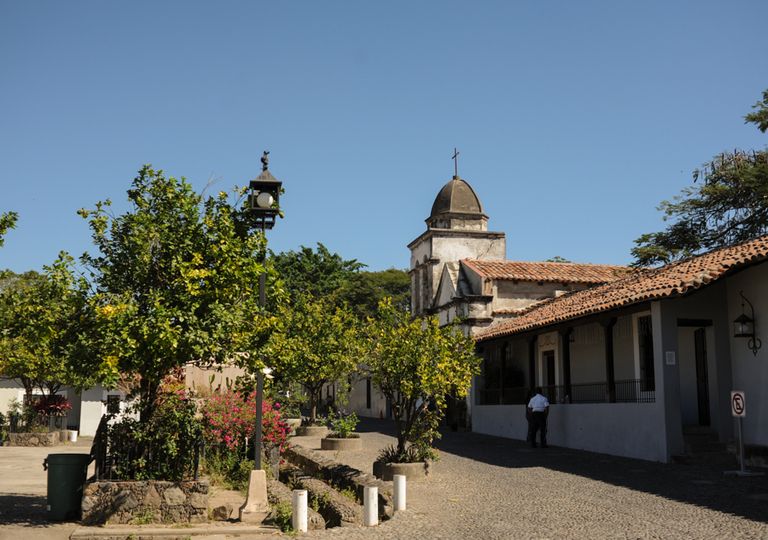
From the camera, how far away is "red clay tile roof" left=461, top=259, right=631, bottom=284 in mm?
27250

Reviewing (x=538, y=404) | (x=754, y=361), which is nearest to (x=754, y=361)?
(x=754, y=361)

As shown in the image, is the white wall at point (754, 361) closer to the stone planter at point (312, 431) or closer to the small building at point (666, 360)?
the small building at point (666, 360)

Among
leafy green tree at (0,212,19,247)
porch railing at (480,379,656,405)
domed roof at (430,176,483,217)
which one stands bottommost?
porch railing at (480,379,656,405)

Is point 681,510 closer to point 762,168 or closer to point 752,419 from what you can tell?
point 752,419

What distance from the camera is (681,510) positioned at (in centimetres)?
860

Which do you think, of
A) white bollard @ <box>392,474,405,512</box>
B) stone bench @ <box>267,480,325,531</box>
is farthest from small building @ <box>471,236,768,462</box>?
stone bench @ <box>267,480,325,531</box>

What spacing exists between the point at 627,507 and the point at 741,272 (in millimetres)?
7273

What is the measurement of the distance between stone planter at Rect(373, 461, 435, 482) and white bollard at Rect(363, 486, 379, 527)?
3514mm

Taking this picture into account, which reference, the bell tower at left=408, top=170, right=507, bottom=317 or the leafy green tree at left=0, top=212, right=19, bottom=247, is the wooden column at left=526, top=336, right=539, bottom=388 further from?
the leafy green tree at left=0, top=212, right=19, bottom=247

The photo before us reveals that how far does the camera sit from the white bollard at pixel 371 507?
26.8 feet

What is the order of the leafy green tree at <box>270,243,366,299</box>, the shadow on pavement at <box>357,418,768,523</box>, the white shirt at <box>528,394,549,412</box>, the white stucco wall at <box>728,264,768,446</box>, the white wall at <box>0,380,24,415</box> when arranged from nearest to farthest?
1. the shadow on pavement at <box>357,418,768,523</box>
2. the white stucco wall at <box>728,264,768,446</box>
3. the white shirt at <box>528,394,549,412</box>
4. the white wall at <box>0,380,24,415</box>
5. the leafy green tree at <box>270,243,366,299</box>

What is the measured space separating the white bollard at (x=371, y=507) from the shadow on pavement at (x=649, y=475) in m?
4.31

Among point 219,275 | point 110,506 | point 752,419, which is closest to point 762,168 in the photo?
point 752,419

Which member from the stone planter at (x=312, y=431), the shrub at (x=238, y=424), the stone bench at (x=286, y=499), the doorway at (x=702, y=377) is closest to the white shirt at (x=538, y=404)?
the doorway at (x=702, y=377)
